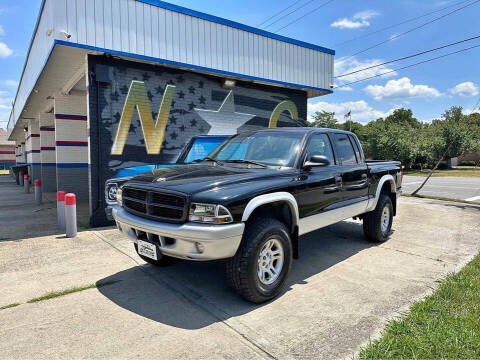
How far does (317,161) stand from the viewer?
13.1 feet

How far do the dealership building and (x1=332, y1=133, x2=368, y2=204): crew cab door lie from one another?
4.88 meters

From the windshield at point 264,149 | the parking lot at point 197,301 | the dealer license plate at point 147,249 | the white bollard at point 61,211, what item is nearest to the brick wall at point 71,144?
the white bollard at point 61,211

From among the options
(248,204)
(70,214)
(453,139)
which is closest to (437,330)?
(248,204)

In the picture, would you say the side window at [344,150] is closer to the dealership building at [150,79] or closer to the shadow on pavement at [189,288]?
the shadow on pavement at [189,288]

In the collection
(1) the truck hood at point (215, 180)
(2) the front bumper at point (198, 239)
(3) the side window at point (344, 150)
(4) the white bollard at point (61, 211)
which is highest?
(3) the side window at point (344, 150)

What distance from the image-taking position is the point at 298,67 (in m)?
11.3

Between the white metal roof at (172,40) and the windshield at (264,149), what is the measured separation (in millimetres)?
4167

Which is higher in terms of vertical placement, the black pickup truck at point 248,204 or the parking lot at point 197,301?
the black pickup truck at point 248,204

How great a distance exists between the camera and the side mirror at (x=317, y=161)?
3.98 meters

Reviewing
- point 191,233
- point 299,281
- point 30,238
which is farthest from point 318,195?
point 30,238

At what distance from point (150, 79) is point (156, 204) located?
567 centimetres

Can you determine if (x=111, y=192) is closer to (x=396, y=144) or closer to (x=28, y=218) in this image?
(x=28, y=218)

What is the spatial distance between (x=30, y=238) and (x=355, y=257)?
19.0 ft

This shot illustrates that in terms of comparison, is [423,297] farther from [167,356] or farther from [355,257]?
[167,356]
